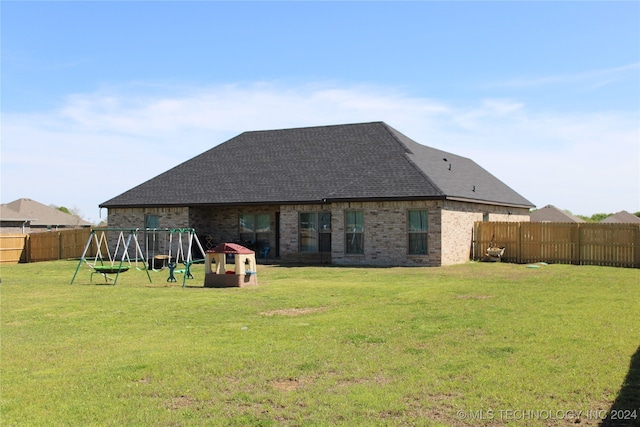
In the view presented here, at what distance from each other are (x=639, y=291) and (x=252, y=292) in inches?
397

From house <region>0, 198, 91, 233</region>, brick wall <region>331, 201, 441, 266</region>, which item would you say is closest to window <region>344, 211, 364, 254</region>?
brick wall <region>331, 201, 441, 266</region>

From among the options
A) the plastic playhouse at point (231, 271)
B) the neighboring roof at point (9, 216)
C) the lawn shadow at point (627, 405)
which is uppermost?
the neighboring roof at point (9, 216)

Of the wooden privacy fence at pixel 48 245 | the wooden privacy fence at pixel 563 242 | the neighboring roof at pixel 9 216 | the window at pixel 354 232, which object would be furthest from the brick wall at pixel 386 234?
the neighboring roof at pixel 9 216

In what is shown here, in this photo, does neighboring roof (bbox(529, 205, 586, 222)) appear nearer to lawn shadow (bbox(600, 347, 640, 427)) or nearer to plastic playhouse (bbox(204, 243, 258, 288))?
plastic playhouse (bbox(204, 243, 258, 288))

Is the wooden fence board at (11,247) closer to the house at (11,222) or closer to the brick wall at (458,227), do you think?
the house at (11,222)

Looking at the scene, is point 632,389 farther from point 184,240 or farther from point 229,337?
point 184,240

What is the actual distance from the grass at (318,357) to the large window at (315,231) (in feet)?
37.5

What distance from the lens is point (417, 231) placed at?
83.1 ft

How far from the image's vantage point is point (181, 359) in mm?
8695

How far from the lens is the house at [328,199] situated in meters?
25.5

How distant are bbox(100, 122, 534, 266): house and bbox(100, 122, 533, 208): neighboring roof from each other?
0.06 m

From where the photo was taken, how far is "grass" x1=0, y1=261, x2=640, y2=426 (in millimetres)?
6516

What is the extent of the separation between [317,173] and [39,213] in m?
38.2

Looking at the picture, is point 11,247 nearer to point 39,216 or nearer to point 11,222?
point 11,222
